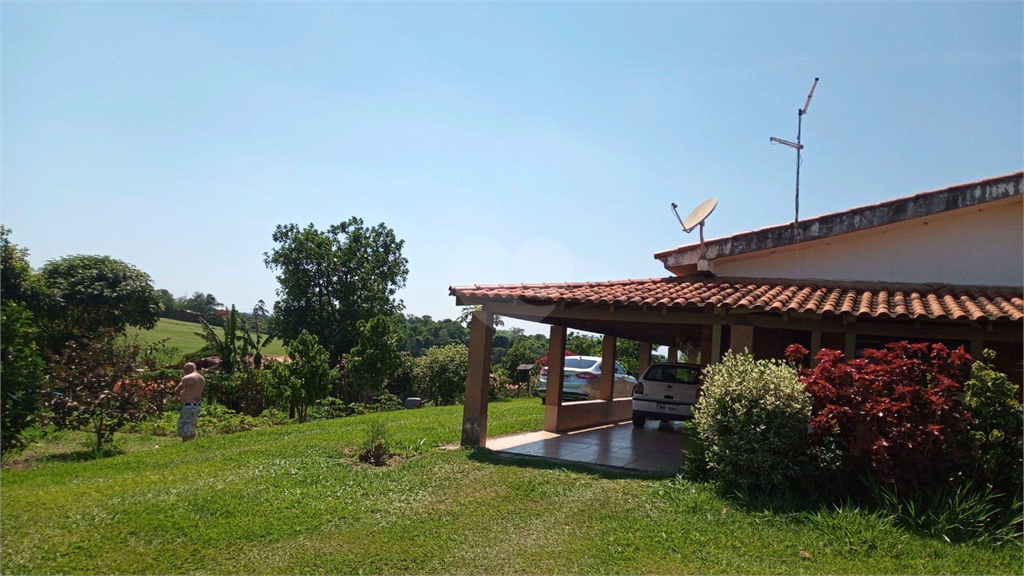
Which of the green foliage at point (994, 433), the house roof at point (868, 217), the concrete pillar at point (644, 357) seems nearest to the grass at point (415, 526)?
the green foliage at point (994, 433)

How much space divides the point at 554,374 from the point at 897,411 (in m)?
7.71

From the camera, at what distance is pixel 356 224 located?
4059 cm

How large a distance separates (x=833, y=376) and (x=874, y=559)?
8.15 feet

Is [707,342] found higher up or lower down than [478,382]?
higher up

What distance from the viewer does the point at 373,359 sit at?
19.5 meters

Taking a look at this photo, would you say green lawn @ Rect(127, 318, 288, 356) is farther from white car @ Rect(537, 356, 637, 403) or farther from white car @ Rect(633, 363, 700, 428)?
white car @ Rect(633, 363, 700, 428)

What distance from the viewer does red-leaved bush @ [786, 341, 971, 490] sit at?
24.2ft

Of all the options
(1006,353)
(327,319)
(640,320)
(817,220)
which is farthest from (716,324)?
(327,319)

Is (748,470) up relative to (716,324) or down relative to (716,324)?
down

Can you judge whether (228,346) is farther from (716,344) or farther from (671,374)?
(716,344)

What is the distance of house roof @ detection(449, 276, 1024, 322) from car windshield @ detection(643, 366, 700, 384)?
9.67 ft

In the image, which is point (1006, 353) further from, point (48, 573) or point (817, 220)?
point (48, 573)

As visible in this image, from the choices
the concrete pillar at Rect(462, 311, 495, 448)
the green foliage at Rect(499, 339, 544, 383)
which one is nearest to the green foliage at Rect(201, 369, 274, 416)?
the concrete pillar at Rect(462, 311, 495, 448)

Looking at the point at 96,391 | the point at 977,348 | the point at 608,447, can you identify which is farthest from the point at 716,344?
the point at 96,391
